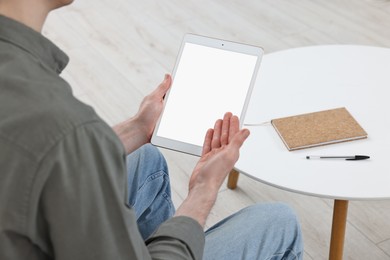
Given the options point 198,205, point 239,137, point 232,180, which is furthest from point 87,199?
point 232,180

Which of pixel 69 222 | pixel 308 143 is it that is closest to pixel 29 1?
pixel 69 222

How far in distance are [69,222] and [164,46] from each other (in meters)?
2.00

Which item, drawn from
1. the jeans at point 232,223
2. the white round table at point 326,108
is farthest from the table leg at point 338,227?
the jeans at point 232,223

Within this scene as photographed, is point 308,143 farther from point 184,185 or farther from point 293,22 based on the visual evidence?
point 293,22

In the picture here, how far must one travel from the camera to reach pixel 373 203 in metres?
1.77

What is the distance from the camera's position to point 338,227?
1375mm

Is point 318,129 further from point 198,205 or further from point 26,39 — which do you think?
point 26,39

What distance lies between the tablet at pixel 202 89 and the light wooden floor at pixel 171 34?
640 mm

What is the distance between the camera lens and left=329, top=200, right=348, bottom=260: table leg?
133cm

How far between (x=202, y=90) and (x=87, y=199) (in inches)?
25.7

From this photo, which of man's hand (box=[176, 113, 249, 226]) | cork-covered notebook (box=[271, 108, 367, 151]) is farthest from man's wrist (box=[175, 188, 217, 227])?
cork-covered notebook (box=[271, 108, 367, 151])

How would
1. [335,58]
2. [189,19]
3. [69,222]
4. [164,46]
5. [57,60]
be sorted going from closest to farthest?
[69,222] → [57,60] → [335,58] → [164,46] → [189,19]

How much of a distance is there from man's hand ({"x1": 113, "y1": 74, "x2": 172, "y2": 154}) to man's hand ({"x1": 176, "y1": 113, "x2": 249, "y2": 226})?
0.51 feet

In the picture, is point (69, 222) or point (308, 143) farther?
point (308, 143)
